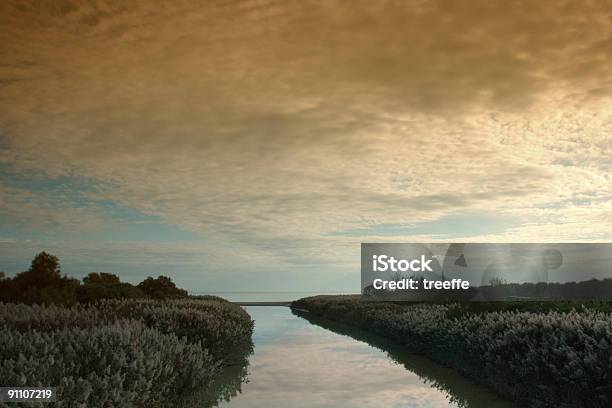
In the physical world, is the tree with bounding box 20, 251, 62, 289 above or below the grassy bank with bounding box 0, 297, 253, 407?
above

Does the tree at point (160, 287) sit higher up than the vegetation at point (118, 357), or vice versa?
the tree at point (160, 287)

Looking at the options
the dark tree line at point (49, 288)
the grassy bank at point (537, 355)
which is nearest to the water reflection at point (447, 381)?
the grassy bank at point (537, 355)

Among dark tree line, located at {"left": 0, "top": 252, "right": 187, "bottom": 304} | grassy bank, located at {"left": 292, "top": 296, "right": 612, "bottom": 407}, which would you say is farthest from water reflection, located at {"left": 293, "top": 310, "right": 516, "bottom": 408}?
dark tree line, located at {"left": 0, "top": 252, "right": 187, "bottom": 304}

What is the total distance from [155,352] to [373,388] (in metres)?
Result: 6.72

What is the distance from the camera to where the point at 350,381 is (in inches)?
625

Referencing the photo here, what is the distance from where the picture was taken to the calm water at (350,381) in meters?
13.2

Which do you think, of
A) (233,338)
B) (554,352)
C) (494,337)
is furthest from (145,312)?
(554,352)

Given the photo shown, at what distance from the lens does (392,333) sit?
28.1m

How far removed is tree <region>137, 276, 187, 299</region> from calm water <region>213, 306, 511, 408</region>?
936 inches

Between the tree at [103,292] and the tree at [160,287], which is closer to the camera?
the tree at [103,292]

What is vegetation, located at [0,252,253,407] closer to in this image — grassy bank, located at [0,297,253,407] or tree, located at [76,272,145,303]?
grassy bank, located at [0,297,253,407]

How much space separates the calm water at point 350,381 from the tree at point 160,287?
2379 centimetres

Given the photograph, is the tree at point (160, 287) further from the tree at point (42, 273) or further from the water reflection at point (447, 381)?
the water reflection at point (447, 381)

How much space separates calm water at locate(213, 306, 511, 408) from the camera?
13.2 meters
